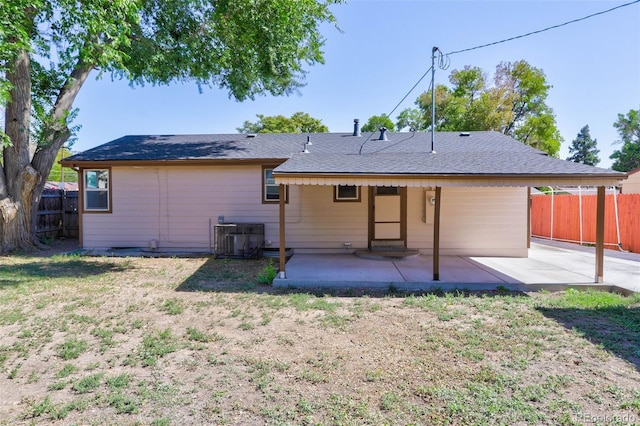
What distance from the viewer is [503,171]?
20.0ft

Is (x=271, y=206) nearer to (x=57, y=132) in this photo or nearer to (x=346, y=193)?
(x=346, y=193)

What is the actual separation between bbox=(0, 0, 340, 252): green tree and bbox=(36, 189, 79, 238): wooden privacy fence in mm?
1499

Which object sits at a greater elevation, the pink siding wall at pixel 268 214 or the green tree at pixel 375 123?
the green tree at pixel 375 123

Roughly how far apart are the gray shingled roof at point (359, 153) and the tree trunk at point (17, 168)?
1.65m

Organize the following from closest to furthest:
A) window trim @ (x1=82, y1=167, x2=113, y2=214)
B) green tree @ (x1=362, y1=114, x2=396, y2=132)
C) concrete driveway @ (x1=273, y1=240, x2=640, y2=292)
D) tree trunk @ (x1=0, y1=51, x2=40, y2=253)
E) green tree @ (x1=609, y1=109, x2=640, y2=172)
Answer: concrete driveway @ (x1=273, y1=240, x2=640, y2=292) → tree trunk @ (x1=0, y1=51, x2=40, y2=253) → window trim @ (x1=82, y1=167, x2=113, y2=214) → green tree @ (x1=362, y1=114, x2=396, y2=132) → green tree @ (x1=609, y1=109, x2=640, y2=172)

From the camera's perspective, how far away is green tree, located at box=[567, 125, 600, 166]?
58094mm

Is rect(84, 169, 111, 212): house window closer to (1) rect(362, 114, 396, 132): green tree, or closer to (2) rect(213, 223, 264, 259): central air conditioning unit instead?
(2) rect(213, 223, 264, 259): central air conditioning unit

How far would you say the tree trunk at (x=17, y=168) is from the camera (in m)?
9.50

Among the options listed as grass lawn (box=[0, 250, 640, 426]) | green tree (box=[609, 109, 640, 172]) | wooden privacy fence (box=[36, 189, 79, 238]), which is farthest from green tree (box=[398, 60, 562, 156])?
green tree (box=[609, 109, 640, 172])

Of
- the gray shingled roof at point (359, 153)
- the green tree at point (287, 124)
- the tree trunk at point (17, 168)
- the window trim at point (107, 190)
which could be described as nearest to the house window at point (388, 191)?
the gray shingled roof at point (359, 153)

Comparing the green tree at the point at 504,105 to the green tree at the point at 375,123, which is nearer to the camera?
the green tree at the point at 504,105

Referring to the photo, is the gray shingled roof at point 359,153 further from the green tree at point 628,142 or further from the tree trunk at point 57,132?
the green tree at point 628,142

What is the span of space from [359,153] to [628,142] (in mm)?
50857

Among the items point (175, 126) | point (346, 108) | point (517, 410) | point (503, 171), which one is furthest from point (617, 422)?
point (175, 126)
